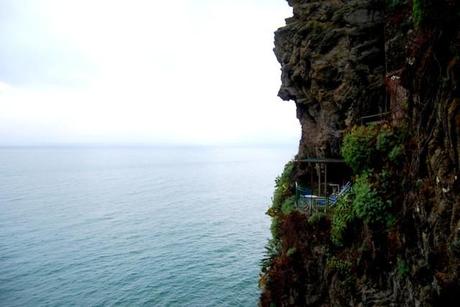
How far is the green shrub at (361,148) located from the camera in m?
16.9

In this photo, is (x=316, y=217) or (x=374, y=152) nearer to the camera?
(x=374, y=152)

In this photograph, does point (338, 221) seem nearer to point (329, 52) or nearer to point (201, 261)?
point (329, 52)

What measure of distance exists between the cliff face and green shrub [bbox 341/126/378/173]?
0.16 ft

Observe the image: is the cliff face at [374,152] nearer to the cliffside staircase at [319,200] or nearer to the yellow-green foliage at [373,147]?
the yellow-green foliage at [373,147]

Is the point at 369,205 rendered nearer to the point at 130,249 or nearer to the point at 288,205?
the point at 288,205

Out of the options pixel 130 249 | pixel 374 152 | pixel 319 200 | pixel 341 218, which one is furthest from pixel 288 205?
pixel 130 249

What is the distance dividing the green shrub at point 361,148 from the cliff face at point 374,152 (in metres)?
0.05

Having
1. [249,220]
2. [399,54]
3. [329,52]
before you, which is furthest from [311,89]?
[249,220]

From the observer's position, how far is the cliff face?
11.8 metres

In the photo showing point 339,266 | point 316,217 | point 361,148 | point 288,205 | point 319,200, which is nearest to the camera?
point 339,266

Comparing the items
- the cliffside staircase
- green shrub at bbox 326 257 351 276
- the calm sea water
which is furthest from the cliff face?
the calm sea water

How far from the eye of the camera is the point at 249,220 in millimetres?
62344

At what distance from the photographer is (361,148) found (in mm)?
17125

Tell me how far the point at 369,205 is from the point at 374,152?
284 cm
